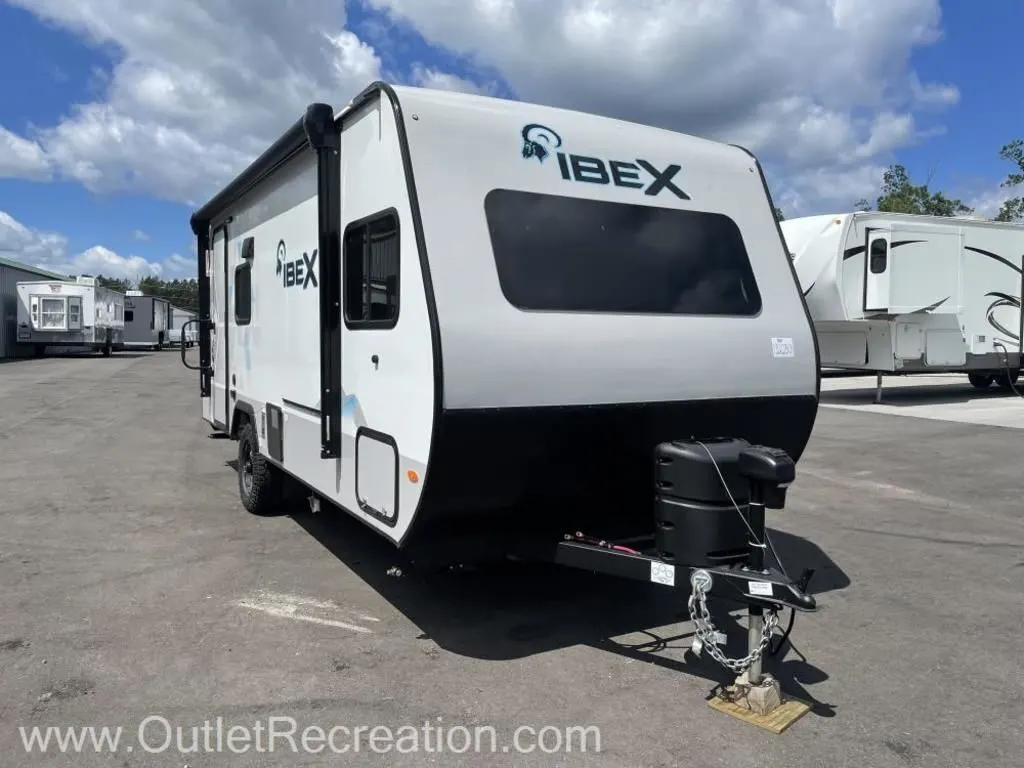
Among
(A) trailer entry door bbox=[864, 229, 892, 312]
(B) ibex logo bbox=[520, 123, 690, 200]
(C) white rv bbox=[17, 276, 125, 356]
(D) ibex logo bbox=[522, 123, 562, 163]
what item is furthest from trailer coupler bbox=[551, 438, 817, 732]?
(C) white rv bbox=[17, 276, 125, 356]

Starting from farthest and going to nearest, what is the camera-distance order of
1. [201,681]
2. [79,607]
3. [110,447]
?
1. [110,447]
2. [79,607]
3. [201,681]

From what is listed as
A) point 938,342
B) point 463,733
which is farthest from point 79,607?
point 938,342

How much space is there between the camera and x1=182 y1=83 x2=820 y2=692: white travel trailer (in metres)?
3.78

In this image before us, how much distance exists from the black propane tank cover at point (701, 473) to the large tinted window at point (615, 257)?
865 mm

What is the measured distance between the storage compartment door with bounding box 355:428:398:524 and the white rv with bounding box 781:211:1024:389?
1215 cm

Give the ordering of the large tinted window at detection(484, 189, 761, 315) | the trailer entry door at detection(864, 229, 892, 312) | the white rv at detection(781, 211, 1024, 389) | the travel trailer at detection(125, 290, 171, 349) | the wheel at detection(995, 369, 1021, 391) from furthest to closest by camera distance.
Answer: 1. the travel trailer at detection(125, 290, 171, 349)
2. the wheel at detection(995, 369, 1021, 391)
3. the white rv at detection(781, 211, 1024, 389)
4. the trailer entry door at detection(864, 229, 892, 312)
5. the large tinted window at detection(484, 189, 761, 315)

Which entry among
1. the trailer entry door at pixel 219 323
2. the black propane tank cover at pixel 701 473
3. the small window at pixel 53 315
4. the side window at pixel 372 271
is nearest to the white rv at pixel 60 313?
the small window at pixel 53 315

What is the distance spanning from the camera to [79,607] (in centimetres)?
487

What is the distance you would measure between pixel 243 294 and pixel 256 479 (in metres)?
1.58

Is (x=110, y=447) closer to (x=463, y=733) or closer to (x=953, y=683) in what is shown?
(x=463, y=733)

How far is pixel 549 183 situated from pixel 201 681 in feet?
9.74

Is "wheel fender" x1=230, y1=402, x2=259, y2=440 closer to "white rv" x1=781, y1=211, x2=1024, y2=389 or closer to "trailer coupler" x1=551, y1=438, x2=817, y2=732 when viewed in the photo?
"trailer coupler" x1=551, y1=438, x2=817, y2=732

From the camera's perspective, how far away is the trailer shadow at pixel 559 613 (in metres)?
4.16

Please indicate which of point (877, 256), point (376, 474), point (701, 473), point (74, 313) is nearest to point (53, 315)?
point (74, 313)
